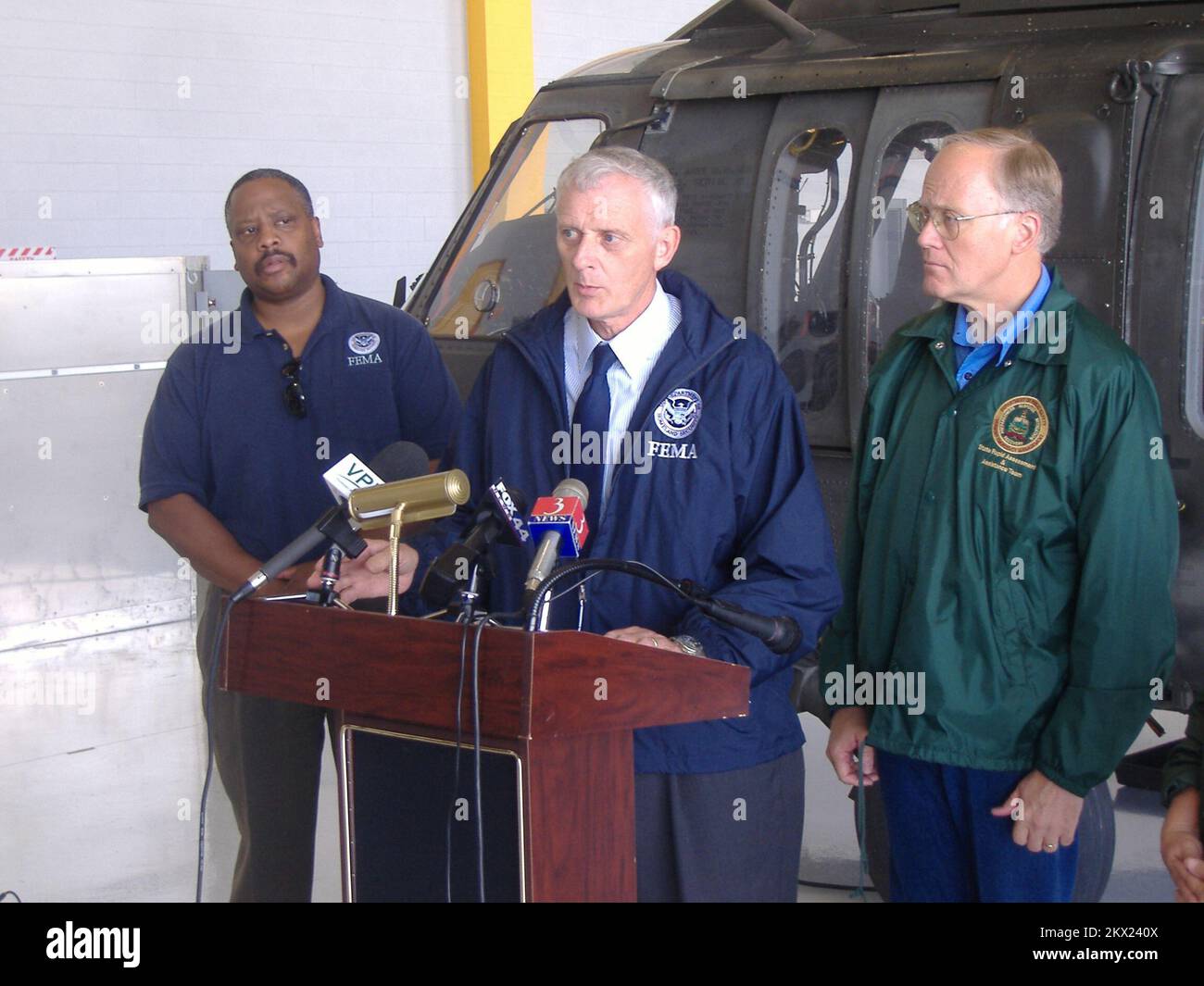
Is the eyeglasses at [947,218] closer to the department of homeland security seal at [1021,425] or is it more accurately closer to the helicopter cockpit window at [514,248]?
the department of homeland security seal at [1021,425]

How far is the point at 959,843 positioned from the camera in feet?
9.70

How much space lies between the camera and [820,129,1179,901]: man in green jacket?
273 centimetres

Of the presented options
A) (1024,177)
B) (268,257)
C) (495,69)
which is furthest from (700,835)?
(495,69)

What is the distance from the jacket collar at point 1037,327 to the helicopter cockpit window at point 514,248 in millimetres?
3439

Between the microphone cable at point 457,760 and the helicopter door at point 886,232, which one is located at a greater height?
the helicopter door at point 886,232

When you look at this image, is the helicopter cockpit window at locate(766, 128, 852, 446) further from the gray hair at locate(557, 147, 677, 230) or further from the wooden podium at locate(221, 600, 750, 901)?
the wooden podium at locate(221, 600, 750, 901)

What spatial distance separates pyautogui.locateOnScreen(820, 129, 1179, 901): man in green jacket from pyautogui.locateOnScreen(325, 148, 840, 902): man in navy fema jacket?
0.78 ft

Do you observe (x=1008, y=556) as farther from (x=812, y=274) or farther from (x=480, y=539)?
(x=812, y=274)

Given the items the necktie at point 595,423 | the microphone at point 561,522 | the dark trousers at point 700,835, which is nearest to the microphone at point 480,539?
the microphone at point 561,522

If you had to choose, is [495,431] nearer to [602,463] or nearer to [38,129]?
[602,463]

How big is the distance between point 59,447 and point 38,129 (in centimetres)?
286

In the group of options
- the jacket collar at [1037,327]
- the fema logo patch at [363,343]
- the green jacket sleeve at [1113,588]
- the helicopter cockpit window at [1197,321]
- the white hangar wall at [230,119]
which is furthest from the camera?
the white hangar wall at [230,119]

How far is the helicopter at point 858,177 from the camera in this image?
4430 millimetres
